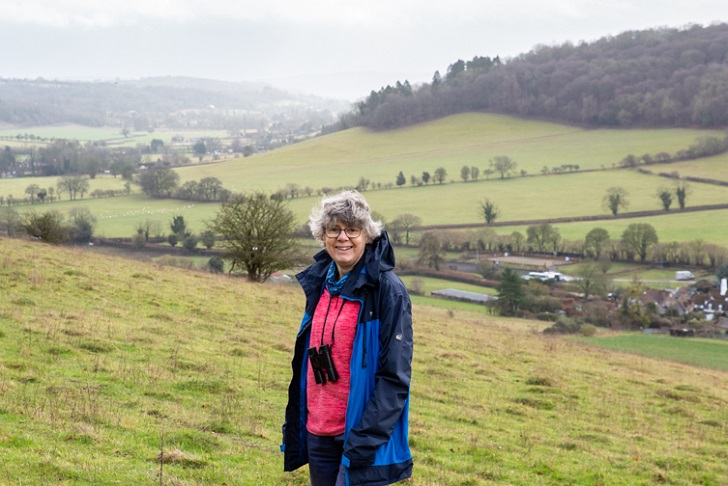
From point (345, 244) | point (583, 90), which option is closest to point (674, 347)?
→ point (345, 244)

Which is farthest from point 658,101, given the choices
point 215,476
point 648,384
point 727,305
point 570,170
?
point 215,476

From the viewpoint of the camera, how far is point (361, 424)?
4.83 metres

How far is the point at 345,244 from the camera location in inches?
203

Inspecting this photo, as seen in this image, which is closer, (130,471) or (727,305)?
(130,471)

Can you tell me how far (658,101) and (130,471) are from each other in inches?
6632

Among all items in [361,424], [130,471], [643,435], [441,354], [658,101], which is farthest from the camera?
[658,101]

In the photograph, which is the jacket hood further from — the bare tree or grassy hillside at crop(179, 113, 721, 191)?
grassy hillside at crop(179, 113, 721, 191)

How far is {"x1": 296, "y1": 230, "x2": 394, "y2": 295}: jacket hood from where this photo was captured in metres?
4.98

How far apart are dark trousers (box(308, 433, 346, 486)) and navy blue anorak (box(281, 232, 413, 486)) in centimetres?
24

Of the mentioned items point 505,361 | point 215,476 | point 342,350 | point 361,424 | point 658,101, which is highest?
point 658,101

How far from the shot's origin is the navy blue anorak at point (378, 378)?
4.83 meters

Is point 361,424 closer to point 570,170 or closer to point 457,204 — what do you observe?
point 457,204

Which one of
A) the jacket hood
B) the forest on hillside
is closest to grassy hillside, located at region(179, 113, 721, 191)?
the forest on hillside

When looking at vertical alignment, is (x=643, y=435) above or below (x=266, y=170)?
below
